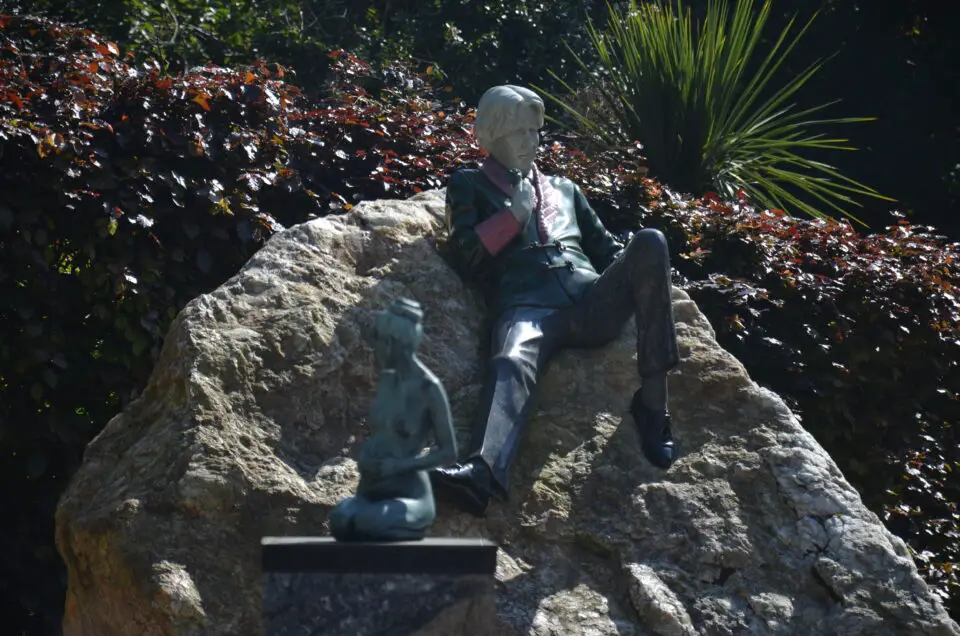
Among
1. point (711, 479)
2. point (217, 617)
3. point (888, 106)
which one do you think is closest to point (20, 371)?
point (217, 617)

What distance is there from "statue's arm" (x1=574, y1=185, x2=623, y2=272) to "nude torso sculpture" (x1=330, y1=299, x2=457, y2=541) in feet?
6.68

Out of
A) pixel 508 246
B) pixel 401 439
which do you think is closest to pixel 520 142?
pixel 508 246

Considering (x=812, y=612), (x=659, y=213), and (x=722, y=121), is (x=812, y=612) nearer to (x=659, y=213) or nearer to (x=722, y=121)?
(x=659, y=213)

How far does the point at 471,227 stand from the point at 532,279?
1.04 ft

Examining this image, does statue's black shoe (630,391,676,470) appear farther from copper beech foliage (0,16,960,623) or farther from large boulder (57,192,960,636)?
copper beech foliage (0,16,960,623)

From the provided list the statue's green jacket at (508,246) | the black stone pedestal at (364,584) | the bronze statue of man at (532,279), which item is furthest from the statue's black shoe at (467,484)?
the statue's green jacket at (508,246)

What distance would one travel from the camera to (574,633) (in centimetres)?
434

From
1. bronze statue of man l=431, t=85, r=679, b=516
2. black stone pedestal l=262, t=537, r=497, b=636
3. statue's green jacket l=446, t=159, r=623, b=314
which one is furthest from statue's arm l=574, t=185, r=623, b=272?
black stone pedestal l=262, t=537, r=497, b=636

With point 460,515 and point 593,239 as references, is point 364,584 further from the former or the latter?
point 593,239

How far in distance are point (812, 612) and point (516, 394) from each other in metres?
1.27

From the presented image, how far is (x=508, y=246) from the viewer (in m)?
5.38

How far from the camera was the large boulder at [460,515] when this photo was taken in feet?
14.1

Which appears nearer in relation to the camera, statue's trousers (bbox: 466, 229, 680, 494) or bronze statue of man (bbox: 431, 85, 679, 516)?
statue's trousers (bbox: 466, 229, 680, 494)

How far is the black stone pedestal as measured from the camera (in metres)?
3.69
